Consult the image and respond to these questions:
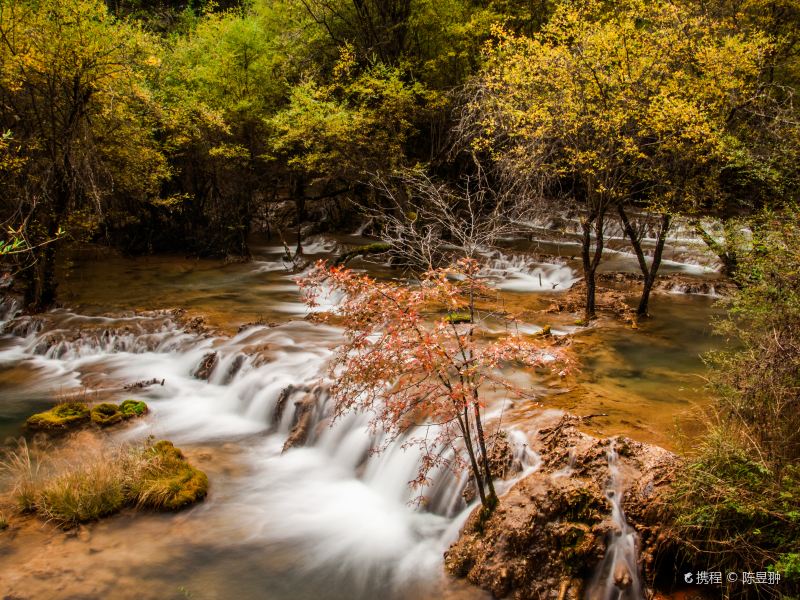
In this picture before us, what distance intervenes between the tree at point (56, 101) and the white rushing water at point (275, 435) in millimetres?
2872

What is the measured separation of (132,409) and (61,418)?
3.69 feet

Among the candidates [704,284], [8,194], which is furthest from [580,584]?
[8,194]

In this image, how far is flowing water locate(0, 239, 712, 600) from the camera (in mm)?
5789

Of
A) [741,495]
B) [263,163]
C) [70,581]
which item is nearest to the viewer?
[741,495]

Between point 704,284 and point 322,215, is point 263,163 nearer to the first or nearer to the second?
point 322,215

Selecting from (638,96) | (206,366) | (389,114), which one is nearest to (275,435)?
(206,366)

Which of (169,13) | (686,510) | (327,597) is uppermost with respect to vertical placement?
(169,13)

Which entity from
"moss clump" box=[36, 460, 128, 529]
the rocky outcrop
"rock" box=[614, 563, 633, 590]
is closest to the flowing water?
"moss clump" box=[36, 460, 128, 529]

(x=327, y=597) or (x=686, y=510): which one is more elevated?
(x=686, y=510)

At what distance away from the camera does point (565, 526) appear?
518 centimetres

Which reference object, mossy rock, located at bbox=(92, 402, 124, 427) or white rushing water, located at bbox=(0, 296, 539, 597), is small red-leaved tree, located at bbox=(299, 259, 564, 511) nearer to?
white rushing water, located at bbox=(0, 296, 539, 597)

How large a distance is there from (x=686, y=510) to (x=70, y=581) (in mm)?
6249

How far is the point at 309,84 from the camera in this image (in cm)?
1794

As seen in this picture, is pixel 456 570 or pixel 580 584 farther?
pixel 456 570
